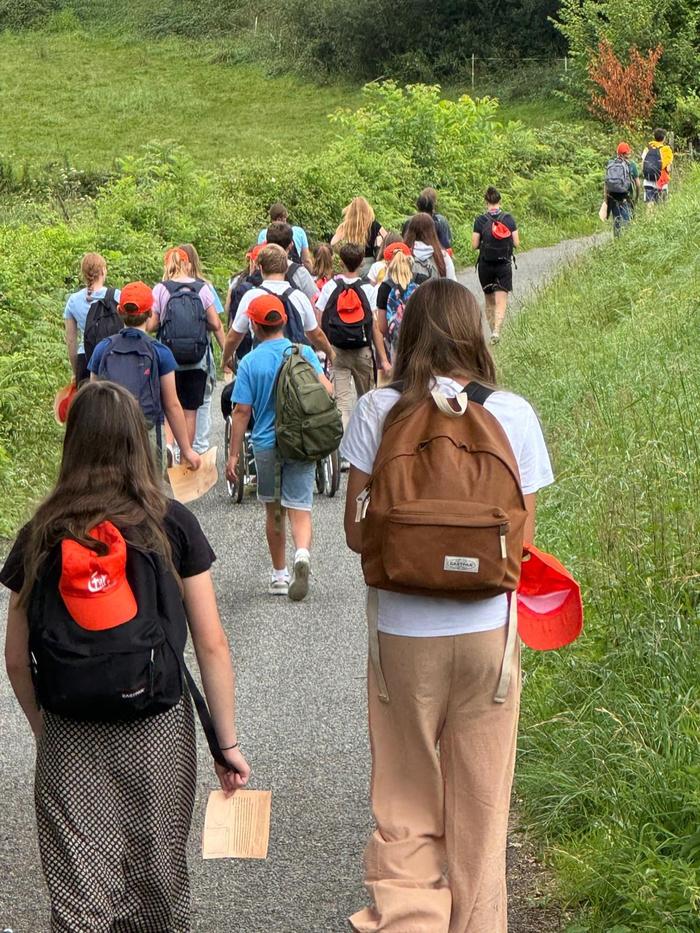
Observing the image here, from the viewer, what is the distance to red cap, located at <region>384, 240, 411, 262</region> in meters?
11.4

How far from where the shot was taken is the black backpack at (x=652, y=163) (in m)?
24.5

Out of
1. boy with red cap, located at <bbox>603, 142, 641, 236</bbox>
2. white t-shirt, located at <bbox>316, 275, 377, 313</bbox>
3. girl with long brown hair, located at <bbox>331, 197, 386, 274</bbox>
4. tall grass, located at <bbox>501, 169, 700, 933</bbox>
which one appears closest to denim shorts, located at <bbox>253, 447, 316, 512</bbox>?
tall grass, located at <bbox>501, 169, 700, 933</bbox>

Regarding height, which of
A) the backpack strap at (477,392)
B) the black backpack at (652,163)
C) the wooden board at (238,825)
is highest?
the backpack strap at (477,392)

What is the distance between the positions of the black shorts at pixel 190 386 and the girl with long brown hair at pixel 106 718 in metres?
6.82

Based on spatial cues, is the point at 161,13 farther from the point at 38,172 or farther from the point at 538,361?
the point at 538,361

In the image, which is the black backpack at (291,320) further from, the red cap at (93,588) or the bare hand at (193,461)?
the red cap at (93,588)

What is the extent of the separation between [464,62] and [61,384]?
43454 millimetres

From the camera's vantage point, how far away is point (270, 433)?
7840 millimetres

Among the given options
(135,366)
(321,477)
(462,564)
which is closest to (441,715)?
(462,564)

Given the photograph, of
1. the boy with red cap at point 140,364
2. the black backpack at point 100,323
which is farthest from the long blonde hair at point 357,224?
the boy with red cap at point 140,364

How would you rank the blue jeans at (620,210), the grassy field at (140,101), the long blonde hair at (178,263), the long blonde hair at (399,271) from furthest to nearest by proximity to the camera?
the grassy field at (140,101) → the blue jeans at (620,210) → the long blonde hair at (399,271) → the long blonde hair at (178,263)

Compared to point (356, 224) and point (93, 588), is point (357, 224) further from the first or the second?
point (93, 588)

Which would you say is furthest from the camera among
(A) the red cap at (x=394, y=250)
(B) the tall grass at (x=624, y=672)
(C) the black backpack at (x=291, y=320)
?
(A) the red cap at (x=394, y=250)

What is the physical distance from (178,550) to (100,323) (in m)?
6.52
